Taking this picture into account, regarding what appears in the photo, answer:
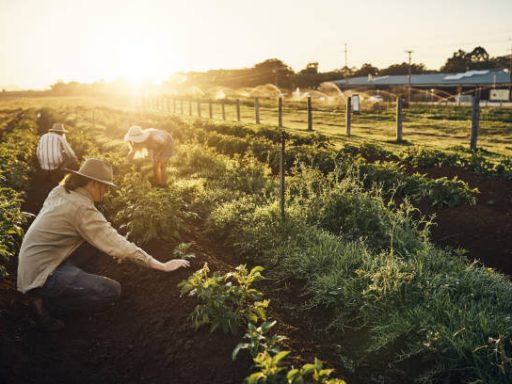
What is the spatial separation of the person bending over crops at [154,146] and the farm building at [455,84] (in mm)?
37934

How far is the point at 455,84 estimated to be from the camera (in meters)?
46.2

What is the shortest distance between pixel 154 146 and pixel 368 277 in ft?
18.4

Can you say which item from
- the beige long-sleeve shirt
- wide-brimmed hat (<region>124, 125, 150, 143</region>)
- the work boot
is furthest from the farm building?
the work boot

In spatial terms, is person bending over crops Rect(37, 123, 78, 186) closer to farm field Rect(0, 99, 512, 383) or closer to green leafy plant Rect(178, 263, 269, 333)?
farm field Rect(0, 99, 512, 383)

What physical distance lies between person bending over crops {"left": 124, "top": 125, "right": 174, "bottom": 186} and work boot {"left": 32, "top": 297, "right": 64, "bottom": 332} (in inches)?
160

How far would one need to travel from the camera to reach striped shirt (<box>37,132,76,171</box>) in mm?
9273

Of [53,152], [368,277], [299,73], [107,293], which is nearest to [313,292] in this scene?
[368,277]

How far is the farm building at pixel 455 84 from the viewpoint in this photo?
143ft

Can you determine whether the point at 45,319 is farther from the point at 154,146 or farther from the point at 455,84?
the point at 455,84

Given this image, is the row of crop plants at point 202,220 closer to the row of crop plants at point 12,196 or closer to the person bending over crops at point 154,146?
the person bending over crops at point 154,146

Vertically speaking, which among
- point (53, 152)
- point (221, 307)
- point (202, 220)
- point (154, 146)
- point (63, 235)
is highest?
point (154, 146)

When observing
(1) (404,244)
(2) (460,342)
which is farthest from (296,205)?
(2) (460,342)

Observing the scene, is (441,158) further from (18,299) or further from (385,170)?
(18,299)

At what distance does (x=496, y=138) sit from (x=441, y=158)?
808 centimetres
